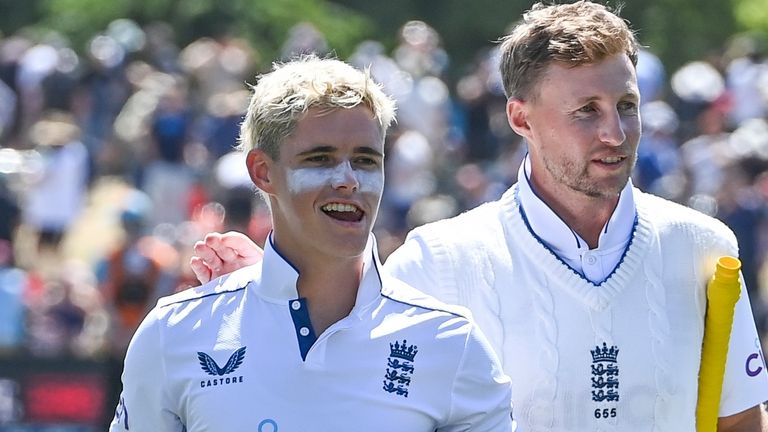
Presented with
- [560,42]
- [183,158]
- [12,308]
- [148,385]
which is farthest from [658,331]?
[183,158]

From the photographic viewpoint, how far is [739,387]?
4328 millimetres

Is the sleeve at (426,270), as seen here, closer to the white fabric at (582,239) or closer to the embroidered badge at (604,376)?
the white fabric at (582,239)

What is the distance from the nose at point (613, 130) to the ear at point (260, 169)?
2.73 ft

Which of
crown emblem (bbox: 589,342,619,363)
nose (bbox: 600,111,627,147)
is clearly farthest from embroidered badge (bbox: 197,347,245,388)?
nose (bbox: 600,111,627,147)

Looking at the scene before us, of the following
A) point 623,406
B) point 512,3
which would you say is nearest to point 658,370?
point 623,406

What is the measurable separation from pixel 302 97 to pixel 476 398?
755mm

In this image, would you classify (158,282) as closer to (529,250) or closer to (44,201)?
(44,201)

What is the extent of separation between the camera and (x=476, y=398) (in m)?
3.70

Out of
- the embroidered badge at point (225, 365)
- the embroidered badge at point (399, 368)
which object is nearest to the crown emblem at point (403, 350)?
the embroidered badge at point (399, 368)

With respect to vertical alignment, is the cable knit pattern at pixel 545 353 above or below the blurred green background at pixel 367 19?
below

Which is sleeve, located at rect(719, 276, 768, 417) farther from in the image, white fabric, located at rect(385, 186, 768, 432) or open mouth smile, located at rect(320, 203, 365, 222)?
open mouth smile, located at rect(320, 203, 365, 222)

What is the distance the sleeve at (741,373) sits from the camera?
433 cm

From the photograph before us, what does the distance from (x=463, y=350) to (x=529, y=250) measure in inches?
25.4

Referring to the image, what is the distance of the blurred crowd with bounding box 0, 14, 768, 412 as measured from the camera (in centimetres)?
1189
